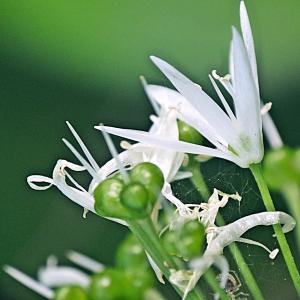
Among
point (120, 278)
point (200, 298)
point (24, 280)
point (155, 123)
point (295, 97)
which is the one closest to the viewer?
point (120, 278)

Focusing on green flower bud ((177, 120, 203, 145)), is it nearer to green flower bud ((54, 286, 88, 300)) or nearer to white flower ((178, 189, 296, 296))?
white flower ((178, 189, 296, 296))

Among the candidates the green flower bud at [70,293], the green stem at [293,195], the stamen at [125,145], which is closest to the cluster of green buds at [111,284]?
the green flower bud at [70,293]

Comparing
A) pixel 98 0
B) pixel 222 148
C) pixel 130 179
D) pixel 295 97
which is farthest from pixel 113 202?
pixel 98 0

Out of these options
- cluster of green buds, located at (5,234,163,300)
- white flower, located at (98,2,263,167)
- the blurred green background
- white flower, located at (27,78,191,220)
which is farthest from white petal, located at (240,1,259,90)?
the blurred green background

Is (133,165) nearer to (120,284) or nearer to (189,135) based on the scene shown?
(189,135)

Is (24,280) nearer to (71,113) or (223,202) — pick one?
(223,202)

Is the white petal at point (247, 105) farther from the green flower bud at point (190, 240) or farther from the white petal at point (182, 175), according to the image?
the green flower bud at point (190, 240)
